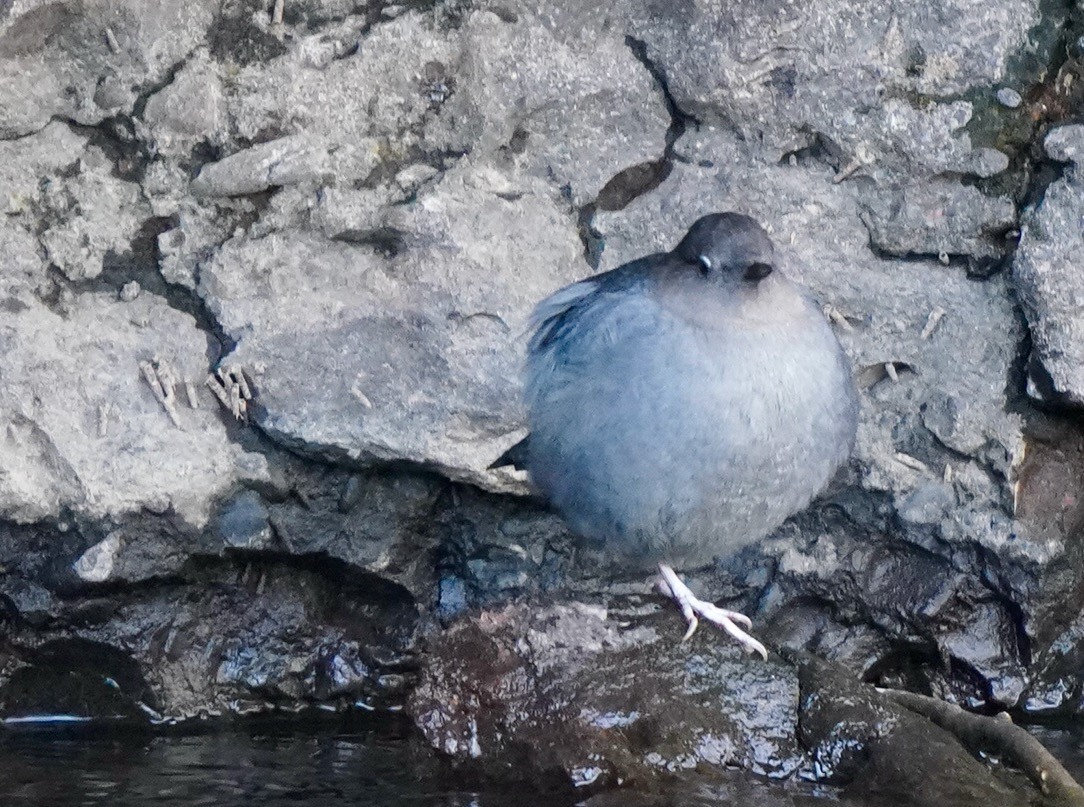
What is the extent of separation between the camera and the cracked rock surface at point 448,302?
5.93 metres

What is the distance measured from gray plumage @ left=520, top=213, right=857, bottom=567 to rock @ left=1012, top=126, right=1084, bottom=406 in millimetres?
935

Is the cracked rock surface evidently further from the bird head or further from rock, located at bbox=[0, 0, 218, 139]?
the bird head

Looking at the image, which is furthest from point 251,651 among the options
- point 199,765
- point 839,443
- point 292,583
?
point 839,443

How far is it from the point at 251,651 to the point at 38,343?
4.64 ft

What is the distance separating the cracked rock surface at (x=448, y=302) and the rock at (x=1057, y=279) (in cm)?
1

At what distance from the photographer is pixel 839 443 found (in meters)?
5.24

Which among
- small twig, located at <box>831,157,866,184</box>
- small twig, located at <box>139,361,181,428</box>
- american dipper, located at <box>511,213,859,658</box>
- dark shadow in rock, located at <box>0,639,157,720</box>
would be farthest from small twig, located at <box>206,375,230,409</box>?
small twig, located at <box>831,157,866,184</box>

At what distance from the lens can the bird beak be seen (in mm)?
4945

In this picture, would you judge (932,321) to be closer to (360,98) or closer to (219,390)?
(360,98)

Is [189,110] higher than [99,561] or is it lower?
higher

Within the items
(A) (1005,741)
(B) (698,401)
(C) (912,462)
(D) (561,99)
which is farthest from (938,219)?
(A) (1005,741)

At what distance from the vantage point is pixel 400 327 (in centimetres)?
612

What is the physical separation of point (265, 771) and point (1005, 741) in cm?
244

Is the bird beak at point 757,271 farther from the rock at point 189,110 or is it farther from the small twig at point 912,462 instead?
the rock at point 189,110
